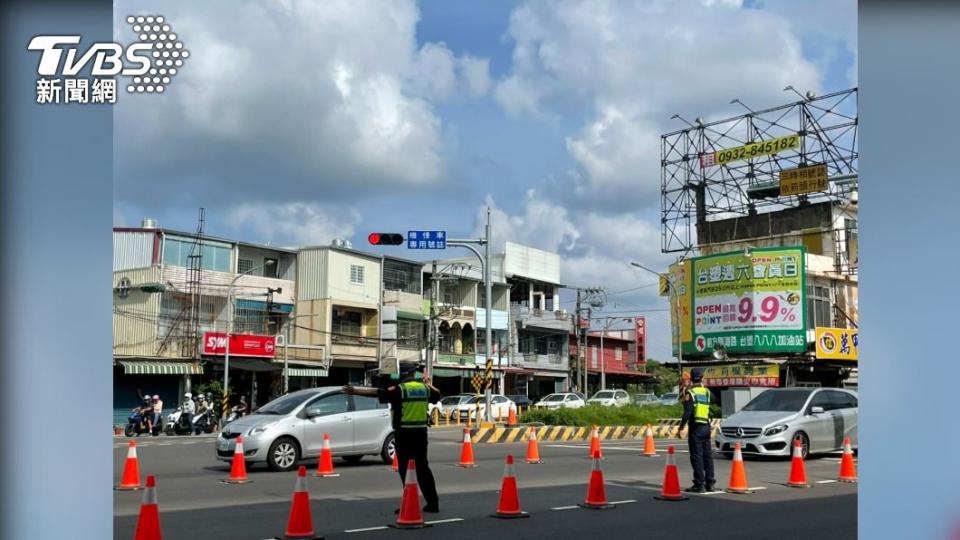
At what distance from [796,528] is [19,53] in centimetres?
887

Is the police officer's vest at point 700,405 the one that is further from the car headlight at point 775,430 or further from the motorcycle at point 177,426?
the motorcycle at point 177,426

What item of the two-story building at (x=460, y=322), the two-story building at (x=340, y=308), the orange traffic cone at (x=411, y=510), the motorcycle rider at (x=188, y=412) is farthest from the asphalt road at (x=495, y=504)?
the two-story building at (x=460, y=322)

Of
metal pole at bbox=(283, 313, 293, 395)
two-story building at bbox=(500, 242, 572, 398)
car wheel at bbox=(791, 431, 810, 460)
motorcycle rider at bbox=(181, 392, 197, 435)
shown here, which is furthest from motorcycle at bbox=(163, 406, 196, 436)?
two-story building at bbox=(500, 242, 572, 398)

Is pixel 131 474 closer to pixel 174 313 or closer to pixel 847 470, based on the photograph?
pixel 847 470

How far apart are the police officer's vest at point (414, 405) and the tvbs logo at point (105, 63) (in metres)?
4.53

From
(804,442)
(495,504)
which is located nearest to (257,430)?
(495,504)

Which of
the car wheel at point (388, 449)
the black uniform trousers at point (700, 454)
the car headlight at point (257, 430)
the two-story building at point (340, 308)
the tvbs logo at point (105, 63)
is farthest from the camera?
the two-story building at point (340, 308)

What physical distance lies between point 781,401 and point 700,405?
691 centimetres

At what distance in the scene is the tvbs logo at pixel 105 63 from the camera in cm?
779

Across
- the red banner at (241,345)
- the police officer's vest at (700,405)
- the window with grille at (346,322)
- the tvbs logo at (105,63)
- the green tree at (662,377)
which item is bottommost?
the green tree at (662,377)

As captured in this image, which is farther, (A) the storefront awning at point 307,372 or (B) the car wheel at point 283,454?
(A) the storefront awning at point 307,372

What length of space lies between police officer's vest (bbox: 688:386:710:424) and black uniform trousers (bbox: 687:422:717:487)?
0.27ft

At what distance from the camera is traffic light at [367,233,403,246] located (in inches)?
1019

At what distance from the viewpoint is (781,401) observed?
19.9 meters
